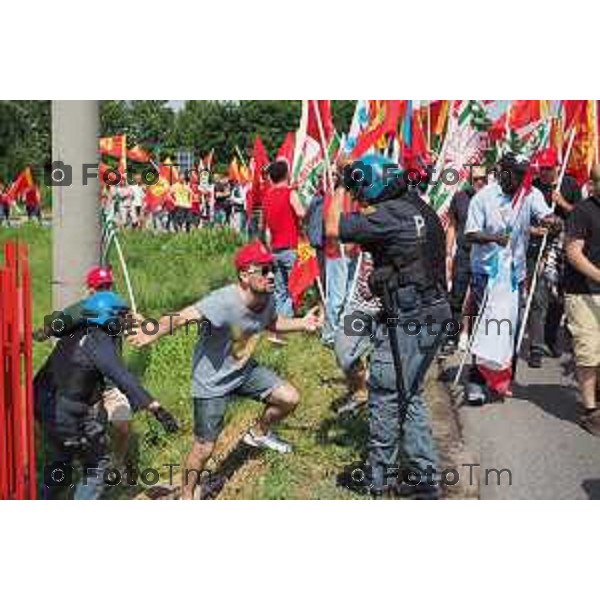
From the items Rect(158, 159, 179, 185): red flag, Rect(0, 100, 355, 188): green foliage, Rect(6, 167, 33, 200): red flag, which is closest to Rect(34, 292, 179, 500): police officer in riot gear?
Rect(0, 100, 355, 188): green foliage

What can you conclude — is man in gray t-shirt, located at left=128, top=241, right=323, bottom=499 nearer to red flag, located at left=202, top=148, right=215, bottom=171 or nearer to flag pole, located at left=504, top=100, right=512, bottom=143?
red flag, located at left=202, top=148, right=215, bottom=171

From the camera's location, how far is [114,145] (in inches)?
222

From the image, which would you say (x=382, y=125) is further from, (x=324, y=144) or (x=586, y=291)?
(x=586, y=291)

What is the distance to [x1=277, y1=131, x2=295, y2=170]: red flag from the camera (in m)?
6.56

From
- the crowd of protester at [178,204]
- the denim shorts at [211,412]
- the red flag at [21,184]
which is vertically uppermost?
the red flag at [21,184]

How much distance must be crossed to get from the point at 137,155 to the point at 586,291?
265 centimetres

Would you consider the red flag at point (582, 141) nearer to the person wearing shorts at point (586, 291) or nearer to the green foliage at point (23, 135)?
the person wearing shorts at point (586, 291)

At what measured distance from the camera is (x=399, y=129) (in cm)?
648

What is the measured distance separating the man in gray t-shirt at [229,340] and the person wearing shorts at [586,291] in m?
1.71

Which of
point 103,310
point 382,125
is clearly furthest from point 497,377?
→ point 103,310

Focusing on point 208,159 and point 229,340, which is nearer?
point 229,340

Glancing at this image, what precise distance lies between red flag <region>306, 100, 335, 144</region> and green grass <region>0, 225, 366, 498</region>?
0.81 meters

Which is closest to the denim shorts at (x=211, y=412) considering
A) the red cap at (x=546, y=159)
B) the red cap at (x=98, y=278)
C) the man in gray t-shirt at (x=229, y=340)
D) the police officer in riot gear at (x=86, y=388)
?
the man in gray t-shirt at (x=229, y=340)

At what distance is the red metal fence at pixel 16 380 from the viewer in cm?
481
